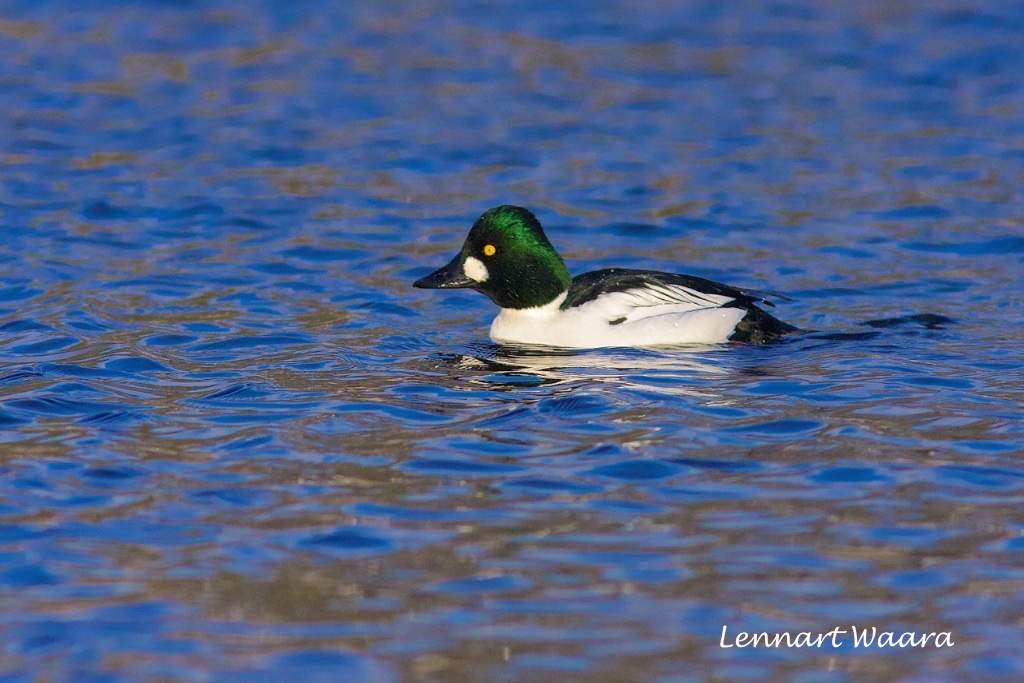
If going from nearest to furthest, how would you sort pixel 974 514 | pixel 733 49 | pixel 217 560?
pixel 217 560 < pixel 974 514 < pixel 733 49

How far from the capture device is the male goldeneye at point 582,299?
30.7ft

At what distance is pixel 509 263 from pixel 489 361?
2.54ft

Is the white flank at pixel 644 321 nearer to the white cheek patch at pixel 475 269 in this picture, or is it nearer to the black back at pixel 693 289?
the black back at pixel 693 289

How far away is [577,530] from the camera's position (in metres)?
6.20

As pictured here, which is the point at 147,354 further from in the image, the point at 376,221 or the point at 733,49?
A: the point at 733,49

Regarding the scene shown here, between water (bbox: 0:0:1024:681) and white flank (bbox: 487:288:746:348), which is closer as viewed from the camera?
water (bbox: 0:0:1024:681)

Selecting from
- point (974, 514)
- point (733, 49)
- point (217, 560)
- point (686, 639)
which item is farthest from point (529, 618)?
point (733, 49)

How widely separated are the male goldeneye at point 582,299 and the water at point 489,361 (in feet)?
0.82

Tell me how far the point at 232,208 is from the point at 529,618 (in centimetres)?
838

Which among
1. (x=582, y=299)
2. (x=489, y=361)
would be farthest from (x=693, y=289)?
(x=489, y=361)

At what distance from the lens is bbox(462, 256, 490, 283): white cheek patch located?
9.76 m

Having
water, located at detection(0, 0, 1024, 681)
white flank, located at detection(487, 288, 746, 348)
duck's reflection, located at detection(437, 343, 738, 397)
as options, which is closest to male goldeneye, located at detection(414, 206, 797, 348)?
white flank, located at detection(487, 288, 746, 348)

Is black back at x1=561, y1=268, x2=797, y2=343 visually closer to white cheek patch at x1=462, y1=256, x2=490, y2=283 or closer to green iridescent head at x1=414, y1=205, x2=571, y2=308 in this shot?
green iridescent head at x1=414, y1=205, x2=571, y2=308

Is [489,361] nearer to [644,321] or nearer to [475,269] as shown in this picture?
[475,269]
